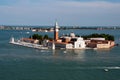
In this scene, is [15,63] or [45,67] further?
[15,63]

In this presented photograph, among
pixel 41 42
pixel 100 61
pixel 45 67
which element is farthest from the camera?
pixel 41 42

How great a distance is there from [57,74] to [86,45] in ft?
40.5

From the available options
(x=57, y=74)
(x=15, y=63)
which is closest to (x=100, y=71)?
(x=57, y=74)

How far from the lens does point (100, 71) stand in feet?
40.0

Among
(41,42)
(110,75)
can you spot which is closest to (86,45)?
(41,42)

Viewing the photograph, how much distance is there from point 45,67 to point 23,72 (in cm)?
139

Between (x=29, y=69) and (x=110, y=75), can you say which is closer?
(x=110, y=75)

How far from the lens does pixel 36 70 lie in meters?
12.3

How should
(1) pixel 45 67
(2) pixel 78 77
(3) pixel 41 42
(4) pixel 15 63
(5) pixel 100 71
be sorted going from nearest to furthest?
(2) pixel 78 77
(5) pixel 100 71
(1) pixel 45 67
(4) pixel 15 63
(3) pixel 41 42

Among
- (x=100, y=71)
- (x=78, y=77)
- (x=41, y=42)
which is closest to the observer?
(x=78, y=77)

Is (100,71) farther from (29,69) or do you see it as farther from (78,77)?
(29,69)

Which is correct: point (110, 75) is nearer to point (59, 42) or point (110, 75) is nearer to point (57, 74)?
point (57, 74)

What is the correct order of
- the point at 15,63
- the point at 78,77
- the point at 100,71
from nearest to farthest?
the point at 78,77 < the point at 100,71 < the point at 15,63

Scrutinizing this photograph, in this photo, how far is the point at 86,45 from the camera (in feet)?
77.9
